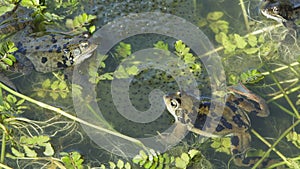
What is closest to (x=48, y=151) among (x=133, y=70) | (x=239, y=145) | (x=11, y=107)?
(x=11, y=107)

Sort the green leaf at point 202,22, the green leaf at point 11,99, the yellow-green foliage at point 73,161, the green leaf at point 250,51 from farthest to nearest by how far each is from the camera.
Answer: the green leaf at point 202,22, the green leaf at point 250,51, the green leaf at point 11,99, the yellow-green foliage at point 73,161

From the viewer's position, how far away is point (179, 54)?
4551 mm

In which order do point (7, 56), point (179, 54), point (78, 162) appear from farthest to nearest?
point (179, 54), point (7, 56), point (78, 162)

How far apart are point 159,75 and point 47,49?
1.17m

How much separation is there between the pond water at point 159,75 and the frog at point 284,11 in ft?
0.27

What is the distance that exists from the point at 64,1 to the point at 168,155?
2.10 metres

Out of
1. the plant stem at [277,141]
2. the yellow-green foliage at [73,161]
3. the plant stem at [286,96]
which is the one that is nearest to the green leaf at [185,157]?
the plant stem at [277,141]

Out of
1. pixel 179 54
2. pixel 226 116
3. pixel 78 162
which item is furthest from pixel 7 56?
pixel 226 116

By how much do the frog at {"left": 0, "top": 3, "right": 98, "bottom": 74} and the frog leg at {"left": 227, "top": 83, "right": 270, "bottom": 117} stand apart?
154 centimetres

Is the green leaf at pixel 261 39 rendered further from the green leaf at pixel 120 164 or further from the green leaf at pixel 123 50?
the green leaf at pixel 120 164

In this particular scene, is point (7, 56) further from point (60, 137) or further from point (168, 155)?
point (168, 155)

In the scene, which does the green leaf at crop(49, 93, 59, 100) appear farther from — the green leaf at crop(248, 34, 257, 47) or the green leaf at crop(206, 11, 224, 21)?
the green leaf at crop(248, 34, 257, 47)

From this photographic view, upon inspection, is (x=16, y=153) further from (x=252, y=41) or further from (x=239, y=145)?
(x=252, y=41)

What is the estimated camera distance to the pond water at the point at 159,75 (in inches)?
167
